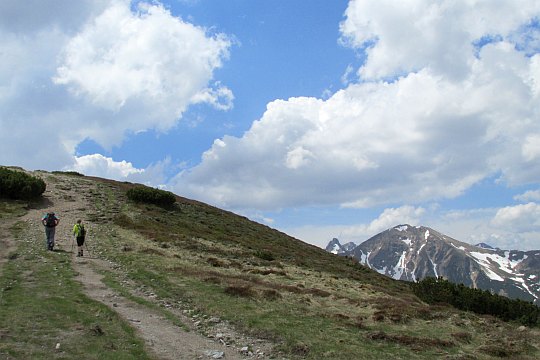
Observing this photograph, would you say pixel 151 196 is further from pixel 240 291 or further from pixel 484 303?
pixel 484 303

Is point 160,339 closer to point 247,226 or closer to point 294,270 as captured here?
point 294,270

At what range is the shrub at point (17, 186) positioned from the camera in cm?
4431

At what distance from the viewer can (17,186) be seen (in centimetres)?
4484

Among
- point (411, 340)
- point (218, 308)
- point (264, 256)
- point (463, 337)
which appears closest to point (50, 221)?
point (264, 256)

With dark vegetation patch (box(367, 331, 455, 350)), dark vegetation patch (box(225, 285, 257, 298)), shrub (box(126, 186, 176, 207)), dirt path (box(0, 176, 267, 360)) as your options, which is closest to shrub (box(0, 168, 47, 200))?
shrub (box(126, 186, 176, 207))

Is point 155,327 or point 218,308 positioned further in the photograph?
point 218,308

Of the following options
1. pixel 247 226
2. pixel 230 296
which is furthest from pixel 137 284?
pixel 247 226

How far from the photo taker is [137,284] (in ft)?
67.6

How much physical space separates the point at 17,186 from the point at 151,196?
48.8 feet

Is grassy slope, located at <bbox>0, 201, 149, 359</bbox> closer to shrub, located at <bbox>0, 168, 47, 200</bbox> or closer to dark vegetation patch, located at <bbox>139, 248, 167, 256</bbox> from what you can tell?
dark vegetation patch, located at <bbox>139, 248, 167, 256</bbox>

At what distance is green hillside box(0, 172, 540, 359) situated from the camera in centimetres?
1284

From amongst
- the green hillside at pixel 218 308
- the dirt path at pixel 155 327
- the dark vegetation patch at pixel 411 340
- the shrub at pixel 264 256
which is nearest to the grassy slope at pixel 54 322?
the green hillside at pixel 218 308

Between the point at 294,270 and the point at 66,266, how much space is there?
15436 mm

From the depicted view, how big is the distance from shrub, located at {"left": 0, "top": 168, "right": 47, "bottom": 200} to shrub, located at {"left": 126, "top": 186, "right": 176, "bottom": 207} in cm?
1084
